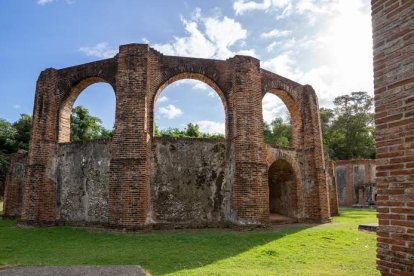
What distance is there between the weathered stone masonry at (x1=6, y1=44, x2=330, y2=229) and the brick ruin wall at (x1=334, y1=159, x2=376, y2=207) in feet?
58.0

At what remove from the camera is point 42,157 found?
11.9 m

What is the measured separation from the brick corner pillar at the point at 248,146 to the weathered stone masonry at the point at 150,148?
1.2 inches

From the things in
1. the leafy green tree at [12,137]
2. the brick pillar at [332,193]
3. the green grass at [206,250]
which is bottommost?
the green grass at [206,250]

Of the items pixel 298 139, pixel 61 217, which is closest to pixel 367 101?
pixel 298 139

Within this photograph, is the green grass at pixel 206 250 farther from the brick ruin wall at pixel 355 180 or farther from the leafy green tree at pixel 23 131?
the leafy green tree at pixel 23 131

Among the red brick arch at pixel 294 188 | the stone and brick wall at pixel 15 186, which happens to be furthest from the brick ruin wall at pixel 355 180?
the stone and brick wall at pixel 15 186

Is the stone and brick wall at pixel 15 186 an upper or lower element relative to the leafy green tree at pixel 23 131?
lower

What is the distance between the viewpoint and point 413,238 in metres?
3.12

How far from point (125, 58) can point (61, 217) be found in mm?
5714

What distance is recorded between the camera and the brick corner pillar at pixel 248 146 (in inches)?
425

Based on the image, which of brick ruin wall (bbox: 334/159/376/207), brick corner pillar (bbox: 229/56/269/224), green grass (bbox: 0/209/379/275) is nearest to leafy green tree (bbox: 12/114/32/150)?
green grass (bbox: 0/209/379/275)

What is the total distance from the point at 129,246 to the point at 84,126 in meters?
27.4

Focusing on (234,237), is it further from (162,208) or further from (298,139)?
(298,139)

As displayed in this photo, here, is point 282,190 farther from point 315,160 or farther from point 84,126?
point 84,126
